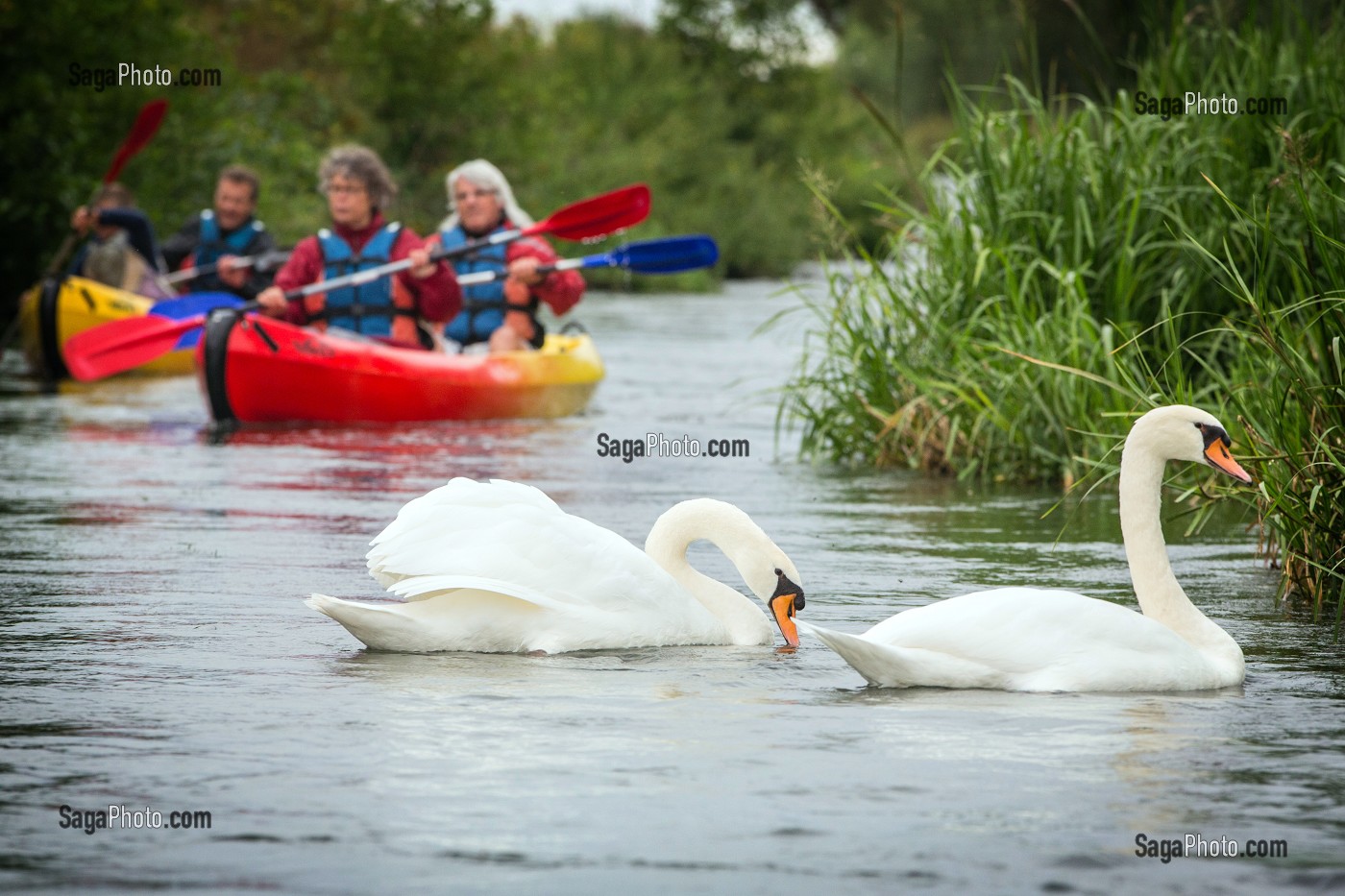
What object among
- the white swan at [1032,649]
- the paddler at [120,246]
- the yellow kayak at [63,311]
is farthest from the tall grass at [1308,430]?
the paddler at [120,246]

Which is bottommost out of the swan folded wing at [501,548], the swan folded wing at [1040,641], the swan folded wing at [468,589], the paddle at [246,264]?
the swan folded wing at [1040,641]

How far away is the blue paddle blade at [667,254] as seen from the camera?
44.9 ft

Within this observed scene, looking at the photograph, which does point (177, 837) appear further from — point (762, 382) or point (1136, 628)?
point (762, 382)

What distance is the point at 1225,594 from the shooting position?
23.8ft

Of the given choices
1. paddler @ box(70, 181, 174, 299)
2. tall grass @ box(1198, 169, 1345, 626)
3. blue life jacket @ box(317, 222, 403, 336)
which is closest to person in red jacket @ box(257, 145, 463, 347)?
blue life jacket @ box(317, 222, 403, 336)

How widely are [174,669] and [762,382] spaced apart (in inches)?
466

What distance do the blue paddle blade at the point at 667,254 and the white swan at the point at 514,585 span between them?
763 cm

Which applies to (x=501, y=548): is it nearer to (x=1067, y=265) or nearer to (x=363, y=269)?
(x=1067, y=265)

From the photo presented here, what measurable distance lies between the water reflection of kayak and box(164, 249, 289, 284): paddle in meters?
3.79

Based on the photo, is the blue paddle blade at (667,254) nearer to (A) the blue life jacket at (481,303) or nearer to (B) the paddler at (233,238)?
(A) the blue life jacket at (481,303)

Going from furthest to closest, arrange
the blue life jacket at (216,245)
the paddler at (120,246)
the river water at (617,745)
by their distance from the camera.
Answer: the paddler at (120,246), the blue life jacket at (216,245), the river water at (617,745)

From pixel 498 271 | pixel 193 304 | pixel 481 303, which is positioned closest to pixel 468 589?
pixel 498 271

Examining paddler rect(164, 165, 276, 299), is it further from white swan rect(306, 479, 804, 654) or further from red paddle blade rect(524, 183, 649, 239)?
white swan rect(306, 479, 804, 654)

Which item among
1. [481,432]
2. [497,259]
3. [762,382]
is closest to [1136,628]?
[481,432]
